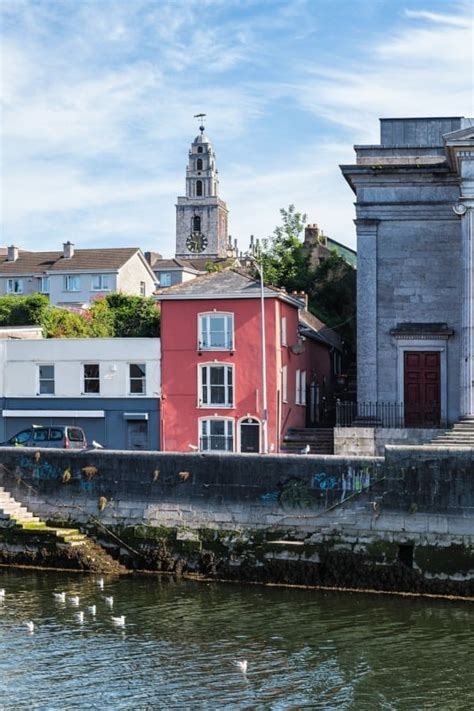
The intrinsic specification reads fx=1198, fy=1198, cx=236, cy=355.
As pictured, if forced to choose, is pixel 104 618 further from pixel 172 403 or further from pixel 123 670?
pixel 172 403

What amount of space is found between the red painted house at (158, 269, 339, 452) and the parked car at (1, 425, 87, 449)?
4.00 m

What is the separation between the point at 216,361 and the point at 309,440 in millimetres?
4131

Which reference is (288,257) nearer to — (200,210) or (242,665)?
(242,665)

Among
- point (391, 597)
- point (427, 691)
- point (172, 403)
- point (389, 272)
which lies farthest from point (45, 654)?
point (389, 272)

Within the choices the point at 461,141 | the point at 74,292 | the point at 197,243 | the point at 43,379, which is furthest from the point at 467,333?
the point at 197,243

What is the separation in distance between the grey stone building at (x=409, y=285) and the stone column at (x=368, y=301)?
1.3 inches

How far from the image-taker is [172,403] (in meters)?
41.0

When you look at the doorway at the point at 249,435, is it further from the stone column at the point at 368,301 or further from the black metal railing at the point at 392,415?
the stone column at the point at 368,301

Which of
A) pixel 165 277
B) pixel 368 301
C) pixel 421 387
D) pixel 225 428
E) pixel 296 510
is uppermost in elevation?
pixel 165 277

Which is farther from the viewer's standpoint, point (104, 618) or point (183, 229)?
point (183, 229)

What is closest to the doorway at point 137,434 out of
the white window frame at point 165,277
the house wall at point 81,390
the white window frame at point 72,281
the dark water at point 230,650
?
the house wall at point 81,390

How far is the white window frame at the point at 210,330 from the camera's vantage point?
4084 centimetres

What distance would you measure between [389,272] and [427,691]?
22.0 m

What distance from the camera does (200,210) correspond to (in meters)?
153
